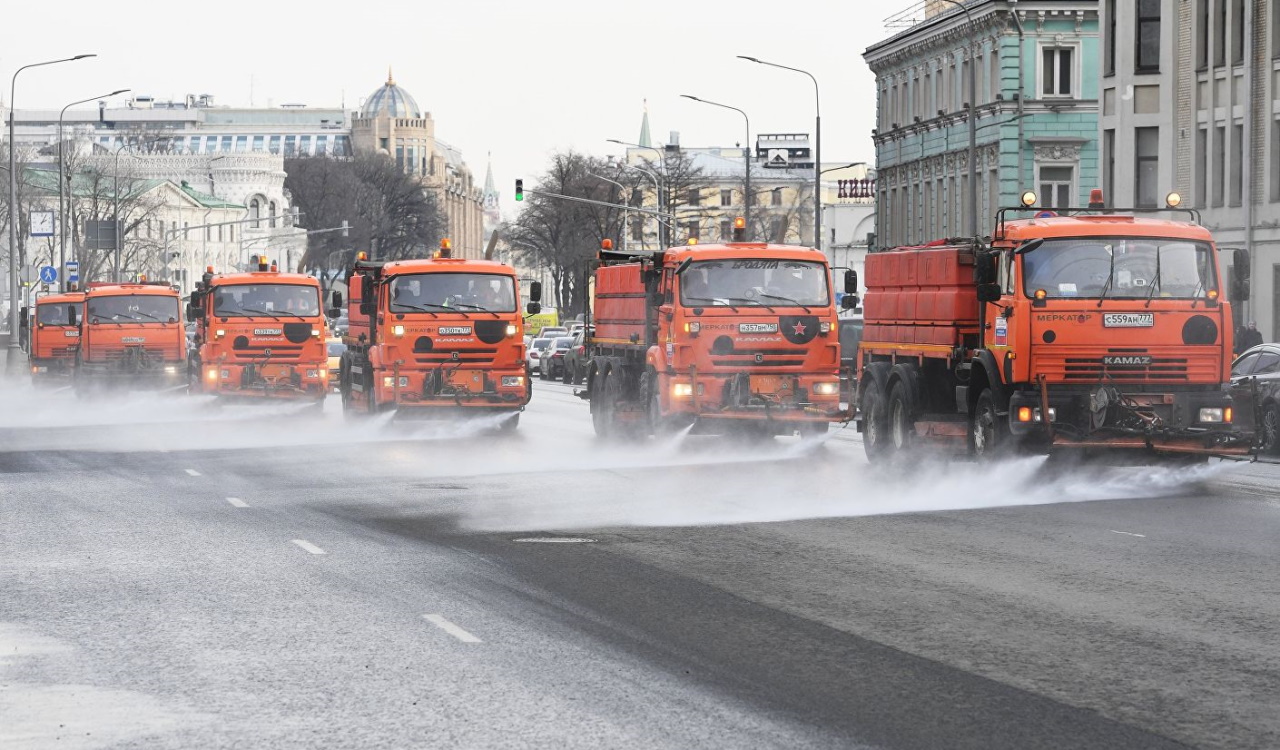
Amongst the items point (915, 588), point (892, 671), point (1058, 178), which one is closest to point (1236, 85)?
point (1058, 178)

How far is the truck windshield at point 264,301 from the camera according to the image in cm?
3822

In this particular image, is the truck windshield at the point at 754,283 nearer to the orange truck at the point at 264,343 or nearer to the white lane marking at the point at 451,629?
the orange truck at the point at 264,343

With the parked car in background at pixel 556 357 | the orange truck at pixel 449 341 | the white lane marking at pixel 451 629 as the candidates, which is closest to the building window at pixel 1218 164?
the orange truck at pixel 449 341

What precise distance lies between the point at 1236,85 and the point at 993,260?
2733 centimetres

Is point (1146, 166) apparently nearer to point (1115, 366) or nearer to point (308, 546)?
point (1115, 366)

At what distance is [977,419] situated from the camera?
2202 centimetres

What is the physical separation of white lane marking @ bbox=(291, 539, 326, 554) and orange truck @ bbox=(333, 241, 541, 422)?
51.3 feet

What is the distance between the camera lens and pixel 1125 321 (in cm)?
2089

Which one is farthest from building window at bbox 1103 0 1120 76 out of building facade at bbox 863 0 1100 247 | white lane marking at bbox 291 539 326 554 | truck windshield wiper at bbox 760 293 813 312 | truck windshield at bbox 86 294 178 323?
white lane marking at bbox 291 539 326 554

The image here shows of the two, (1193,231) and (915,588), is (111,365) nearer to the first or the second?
(1193,231)

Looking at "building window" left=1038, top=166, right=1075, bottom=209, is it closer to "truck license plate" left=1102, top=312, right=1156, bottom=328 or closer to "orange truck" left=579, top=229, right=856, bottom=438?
"orange truck" left=579, top=229, right=856, bottom=438

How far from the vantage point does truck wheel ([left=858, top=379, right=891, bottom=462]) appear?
24719mm

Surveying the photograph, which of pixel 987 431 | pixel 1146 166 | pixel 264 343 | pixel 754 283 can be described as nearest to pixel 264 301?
pixel 264 343

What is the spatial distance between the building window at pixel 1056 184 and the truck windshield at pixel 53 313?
3044 cm
